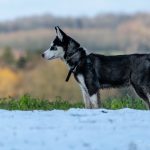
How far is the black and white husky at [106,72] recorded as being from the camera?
448 inches

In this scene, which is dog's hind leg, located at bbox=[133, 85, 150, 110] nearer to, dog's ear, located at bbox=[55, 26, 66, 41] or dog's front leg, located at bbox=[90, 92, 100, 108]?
dog's front leg, located at bbox=[90, 92, 100, 108]

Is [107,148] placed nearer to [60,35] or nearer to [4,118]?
[4,118]

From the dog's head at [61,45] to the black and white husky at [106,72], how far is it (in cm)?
3

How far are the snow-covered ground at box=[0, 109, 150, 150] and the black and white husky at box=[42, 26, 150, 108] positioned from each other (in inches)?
192

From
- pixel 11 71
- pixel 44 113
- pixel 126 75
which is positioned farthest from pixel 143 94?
pixel 11 71

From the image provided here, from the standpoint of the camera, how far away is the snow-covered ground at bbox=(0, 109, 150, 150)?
5.24 metres

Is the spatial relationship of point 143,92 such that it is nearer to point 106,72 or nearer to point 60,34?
point 106,72

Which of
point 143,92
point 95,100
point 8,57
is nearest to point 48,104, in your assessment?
point 95,100

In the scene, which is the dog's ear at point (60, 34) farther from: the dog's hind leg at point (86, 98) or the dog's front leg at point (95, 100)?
the dog's front leg at point (95, 100)

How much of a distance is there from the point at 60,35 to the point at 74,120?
19.2 ft

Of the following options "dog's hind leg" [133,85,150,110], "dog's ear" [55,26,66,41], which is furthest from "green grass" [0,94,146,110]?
"dog's ear" [55,26,66,41]

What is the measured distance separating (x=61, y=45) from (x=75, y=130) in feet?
20.7

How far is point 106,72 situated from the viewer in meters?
11.5

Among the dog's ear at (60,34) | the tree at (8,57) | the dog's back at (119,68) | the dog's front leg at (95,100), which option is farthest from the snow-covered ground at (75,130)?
the tree at (8,57)
